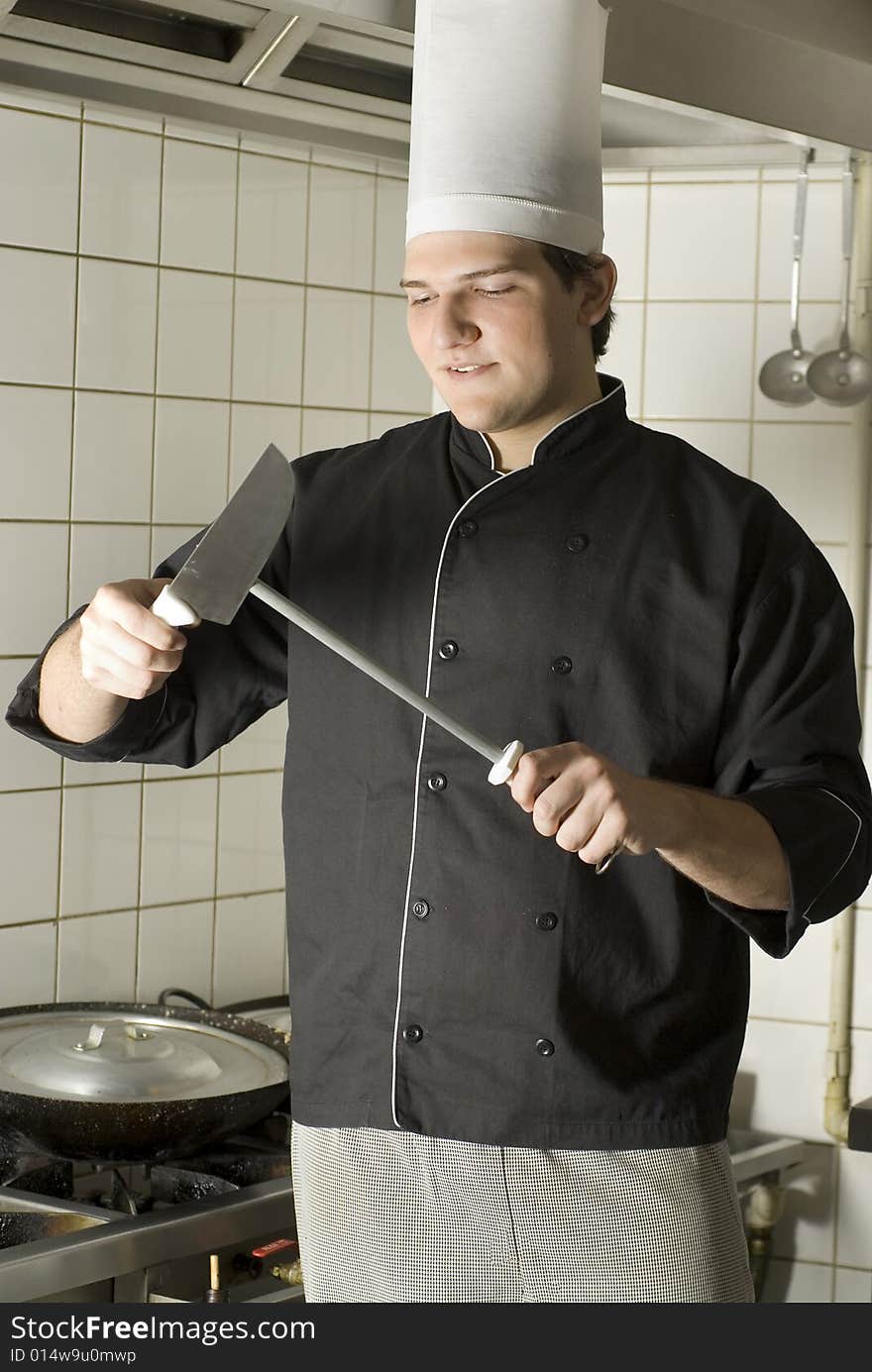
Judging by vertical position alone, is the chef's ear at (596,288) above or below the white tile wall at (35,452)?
above

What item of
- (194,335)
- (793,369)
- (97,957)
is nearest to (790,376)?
(793,369)

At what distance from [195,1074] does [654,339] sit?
3.44ft

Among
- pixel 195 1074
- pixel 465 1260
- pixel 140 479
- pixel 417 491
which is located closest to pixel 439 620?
pixel 417 491

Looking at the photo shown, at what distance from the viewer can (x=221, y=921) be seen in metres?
1.95

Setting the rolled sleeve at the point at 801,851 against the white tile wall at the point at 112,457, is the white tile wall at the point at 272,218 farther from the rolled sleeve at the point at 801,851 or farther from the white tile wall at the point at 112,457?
the rolled sleeve at the point at 801,851

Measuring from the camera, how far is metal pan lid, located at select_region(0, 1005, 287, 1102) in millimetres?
1487

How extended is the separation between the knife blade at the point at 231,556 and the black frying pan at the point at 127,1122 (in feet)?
2.15

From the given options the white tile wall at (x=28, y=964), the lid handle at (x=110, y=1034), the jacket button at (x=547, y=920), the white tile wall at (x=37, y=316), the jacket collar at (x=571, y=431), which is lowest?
the lid handle at (x=110, y=1034)

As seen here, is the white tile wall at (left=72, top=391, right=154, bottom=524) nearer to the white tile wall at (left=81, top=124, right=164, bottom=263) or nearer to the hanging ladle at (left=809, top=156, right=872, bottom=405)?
the white tile wall at (left=81, top=124, right=164, bottom=263)

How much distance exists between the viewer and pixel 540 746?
1.11 m

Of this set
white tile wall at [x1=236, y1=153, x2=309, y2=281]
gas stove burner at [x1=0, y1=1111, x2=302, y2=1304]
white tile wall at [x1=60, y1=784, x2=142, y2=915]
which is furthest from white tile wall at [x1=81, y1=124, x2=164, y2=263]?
gas stove burner at [x1=0, y1=1111, x2=302, y2=1304]

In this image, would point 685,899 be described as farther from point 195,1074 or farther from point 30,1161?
point 30,1161

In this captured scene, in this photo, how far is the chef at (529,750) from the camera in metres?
1.08

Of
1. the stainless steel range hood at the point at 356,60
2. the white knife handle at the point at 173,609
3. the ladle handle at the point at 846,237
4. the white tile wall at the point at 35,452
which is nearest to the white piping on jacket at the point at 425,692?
the white knife handle at the point at 173,609
